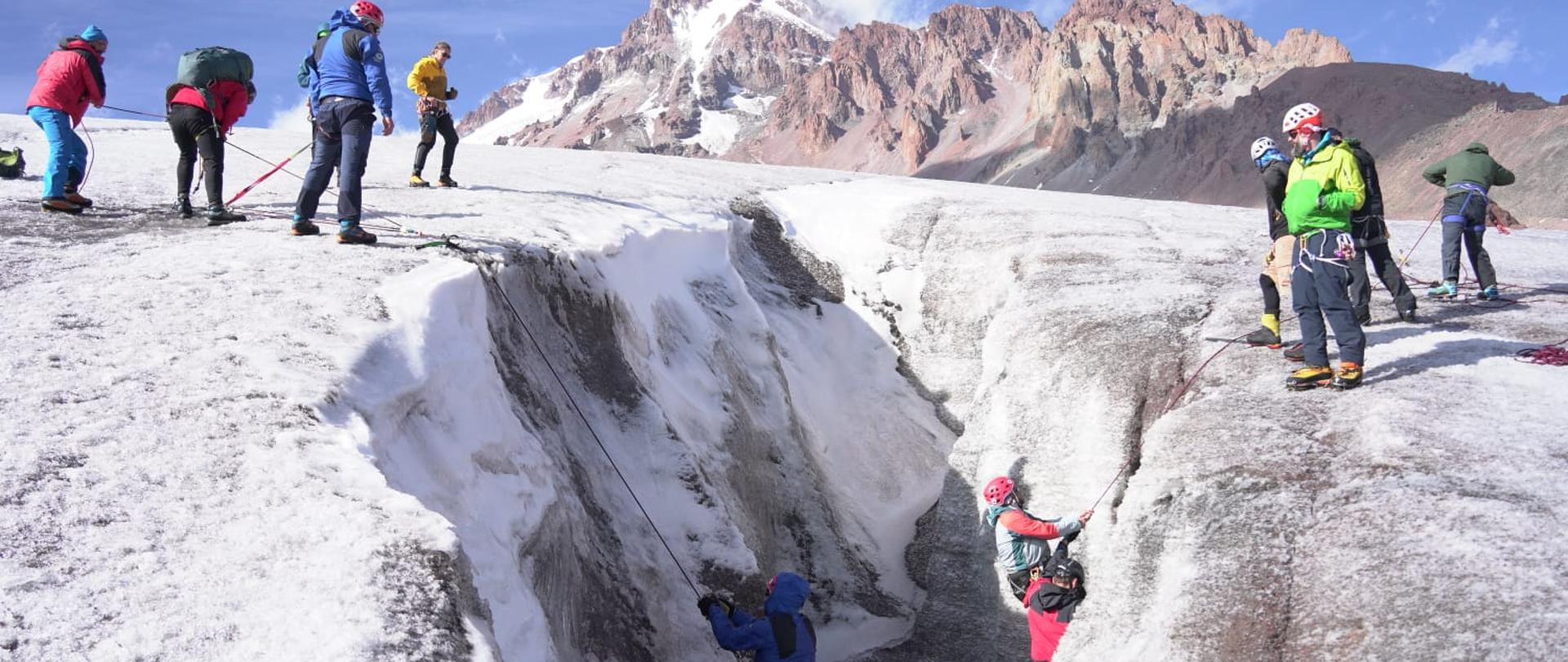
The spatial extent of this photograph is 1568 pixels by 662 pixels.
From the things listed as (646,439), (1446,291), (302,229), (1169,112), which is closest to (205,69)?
Answer: (302,229)

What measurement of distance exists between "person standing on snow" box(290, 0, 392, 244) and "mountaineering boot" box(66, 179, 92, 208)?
2.57 m

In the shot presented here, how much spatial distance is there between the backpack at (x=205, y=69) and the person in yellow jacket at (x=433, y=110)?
4.34 meters

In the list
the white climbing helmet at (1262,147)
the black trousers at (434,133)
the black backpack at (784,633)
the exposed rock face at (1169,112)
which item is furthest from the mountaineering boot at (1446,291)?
the exposed rock face at (1169,112)

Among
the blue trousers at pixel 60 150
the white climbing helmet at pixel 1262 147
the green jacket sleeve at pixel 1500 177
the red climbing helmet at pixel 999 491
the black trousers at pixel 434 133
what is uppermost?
the green jacket sleeve at pixel 1500 177

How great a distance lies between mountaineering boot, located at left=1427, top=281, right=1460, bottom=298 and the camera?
1273 cm

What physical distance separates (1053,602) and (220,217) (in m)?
9.26

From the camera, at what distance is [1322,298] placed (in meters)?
9.34

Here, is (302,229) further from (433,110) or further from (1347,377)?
(1347,377)

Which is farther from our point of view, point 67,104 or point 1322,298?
point 67,104

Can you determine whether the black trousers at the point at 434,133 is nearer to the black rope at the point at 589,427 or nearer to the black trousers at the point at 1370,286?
the black rope at the point at 589,427

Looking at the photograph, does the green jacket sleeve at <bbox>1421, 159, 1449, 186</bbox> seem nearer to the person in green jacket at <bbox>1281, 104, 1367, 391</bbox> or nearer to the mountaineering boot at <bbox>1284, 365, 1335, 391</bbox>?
the person in green jacket at <bbox>1281, 104, 1367, 391</bbox>

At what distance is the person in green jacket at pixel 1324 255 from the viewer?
9.24 metres

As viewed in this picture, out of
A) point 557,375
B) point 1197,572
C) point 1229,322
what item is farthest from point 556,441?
point 1229,322

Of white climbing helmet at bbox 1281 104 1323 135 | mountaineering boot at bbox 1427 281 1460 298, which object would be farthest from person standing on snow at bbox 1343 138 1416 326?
white climbing helmet at bbox 1281 104 1323 135
